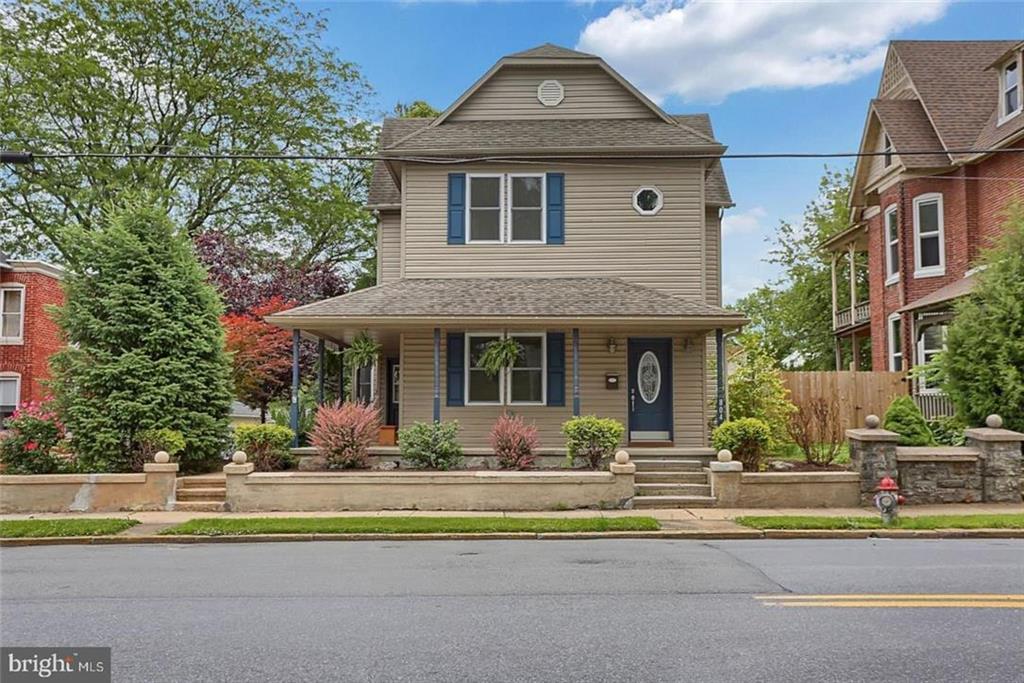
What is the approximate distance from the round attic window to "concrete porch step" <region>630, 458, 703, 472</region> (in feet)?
17.9

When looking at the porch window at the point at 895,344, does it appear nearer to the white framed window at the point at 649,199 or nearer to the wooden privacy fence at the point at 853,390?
the wooden privacy fence at the point at 853,390

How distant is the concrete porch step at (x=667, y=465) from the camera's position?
13789 mm

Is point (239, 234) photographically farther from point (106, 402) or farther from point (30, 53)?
point (106, 402)

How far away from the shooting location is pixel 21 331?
25406 millimetres

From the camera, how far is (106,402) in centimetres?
1352

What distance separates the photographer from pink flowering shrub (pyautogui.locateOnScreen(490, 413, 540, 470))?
13413 millimetres

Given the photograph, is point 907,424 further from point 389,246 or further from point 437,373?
point 389,246

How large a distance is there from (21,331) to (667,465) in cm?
2255

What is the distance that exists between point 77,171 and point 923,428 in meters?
25.6

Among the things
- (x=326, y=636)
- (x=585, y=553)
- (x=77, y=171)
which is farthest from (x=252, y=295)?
(x=326, y=636)

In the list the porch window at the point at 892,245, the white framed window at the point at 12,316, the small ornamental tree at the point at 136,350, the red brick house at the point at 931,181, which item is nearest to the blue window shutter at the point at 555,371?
the small ornamental tree at the point at 136,350

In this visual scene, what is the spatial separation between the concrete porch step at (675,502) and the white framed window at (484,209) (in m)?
6.62

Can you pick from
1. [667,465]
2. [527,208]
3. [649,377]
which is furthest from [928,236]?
[667,465]

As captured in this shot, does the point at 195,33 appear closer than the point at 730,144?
No
